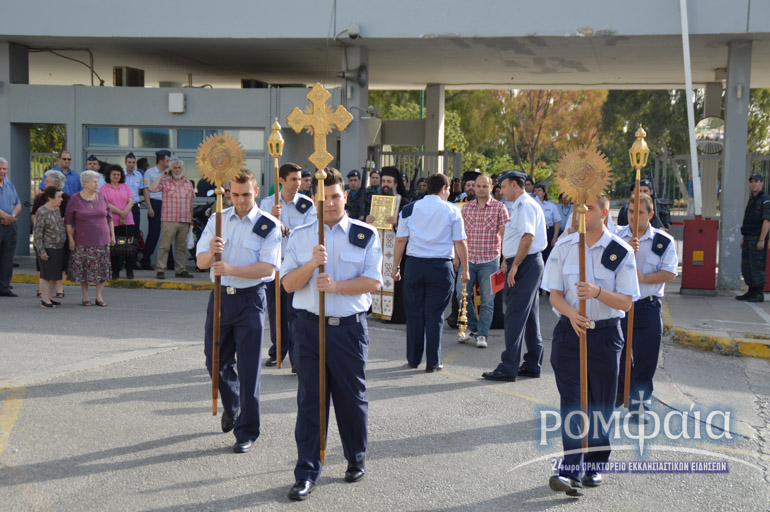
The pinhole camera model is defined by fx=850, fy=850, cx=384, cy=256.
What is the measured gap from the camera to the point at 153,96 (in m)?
16.9

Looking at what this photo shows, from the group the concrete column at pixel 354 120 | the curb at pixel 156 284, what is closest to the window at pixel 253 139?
the concrete column at pixel 354 120

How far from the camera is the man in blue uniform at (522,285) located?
8.07m

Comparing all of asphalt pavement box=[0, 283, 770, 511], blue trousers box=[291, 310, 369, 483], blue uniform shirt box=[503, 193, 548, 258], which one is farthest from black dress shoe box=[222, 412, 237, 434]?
blue uniform shirt box=[503, 193, 548, 258]

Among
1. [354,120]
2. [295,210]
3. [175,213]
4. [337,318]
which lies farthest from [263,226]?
[354,120]

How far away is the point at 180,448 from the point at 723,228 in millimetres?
11777

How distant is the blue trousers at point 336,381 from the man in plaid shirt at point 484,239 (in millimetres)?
4686

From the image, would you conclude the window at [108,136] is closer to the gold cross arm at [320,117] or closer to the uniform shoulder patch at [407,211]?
the uniform shoulder patch at [407,211]

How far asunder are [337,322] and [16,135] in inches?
557

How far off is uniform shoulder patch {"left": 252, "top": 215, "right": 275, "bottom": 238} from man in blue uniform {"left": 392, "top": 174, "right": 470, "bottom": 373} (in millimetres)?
2804

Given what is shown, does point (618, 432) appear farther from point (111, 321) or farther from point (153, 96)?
point (153, 96)

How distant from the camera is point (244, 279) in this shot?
588cm

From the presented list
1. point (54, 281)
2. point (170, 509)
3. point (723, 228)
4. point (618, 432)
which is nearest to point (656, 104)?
point (723, 228)

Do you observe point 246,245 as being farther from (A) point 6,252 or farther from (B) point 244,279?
(A) point 6,252

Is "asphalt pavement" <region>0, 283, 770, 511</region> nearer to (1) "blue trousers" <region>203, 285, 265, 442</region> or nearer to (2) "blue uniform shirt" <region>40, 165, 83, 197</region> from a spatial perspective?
(1) "blue trousers" <region>203, 285, 265, 442</region>
